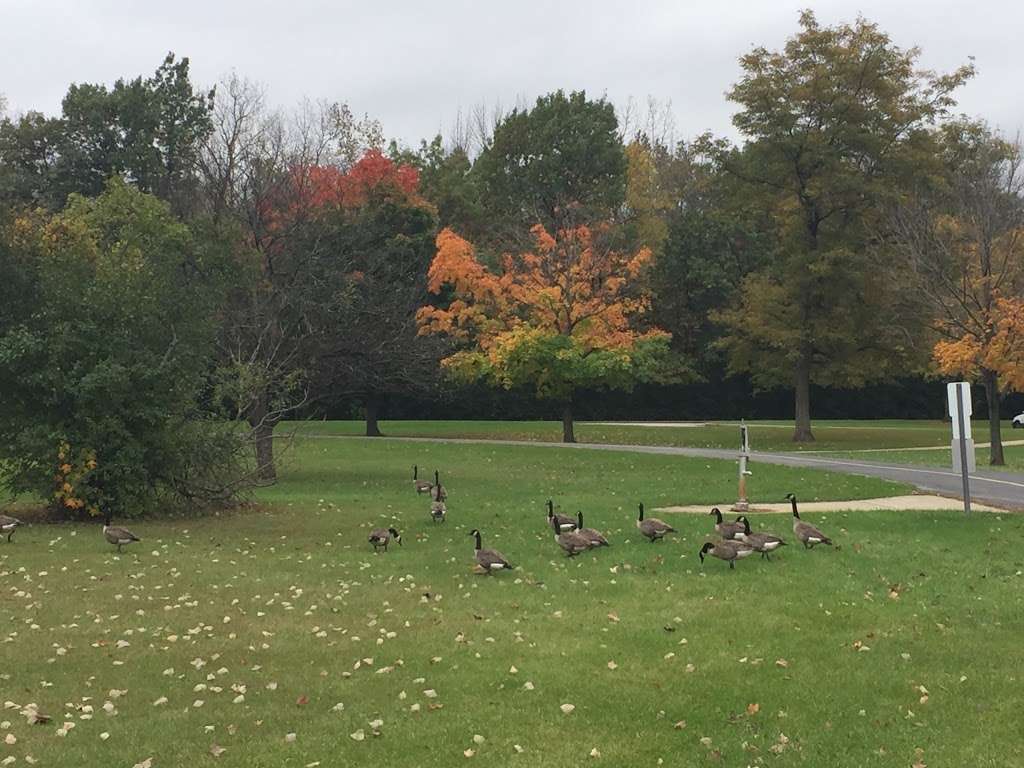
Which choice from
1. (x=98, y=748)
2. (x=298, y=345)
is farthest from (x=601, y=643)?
(x=298, y=345)

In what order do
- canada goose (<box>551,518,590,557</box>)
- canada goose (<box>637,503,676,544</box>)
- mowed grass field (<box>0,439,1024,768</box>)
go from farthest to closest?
canada goose (<box>637,503,676,544</box>) < canada goose (<box>551,518,590,557</box>) < mowed grass field (<box>0,439,1024,768</box>)

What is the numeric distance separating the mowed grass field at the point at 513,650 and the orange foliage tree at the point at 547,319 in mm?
20765

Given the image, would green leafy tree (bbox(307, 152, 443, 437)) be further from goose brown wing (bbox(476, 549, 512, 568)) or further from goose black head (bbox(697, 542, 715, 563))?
goose black head (bbox(697, 542, 715, 563))

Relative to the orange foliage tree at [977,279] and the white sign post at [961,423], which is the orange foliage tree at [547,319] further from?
the white sign post at [961,423]

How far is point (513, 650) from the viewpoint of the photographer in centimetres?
789

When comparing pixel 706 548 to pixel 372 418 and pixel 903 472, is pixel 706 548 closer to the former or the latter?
pixel 903 472

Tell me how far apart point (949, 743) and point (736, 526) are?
6111 millimetres

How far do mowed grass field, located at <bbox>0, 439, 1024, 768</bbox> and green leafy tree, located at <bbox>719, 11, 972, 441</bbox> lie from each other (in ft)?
86.3

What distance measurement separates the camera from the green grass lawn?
4009cm

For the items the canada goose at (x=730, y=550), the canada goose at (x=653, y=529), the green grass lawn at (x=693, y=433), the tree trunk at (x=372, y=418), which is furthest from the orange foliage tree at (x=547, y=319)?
the canada goose at (x=730, y=550)

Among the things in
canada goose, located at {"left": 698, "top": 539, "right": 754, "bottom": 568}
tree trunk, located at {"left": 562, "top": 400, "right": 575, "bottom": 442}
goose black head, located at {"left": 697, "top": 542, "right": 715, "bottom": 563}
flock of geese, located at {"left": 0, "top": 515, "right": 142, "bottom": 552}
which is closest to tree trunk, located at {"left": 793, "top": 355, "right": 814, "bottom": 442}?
tree trunk, located at {"left": 562, "top": 400, "right": 575, "bottom": 442}

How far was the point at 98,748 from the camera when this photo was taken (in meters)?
5.81

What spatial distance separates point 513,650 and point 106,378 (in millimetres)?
10691

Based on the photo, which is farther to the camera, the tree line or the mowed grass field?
the tree line
